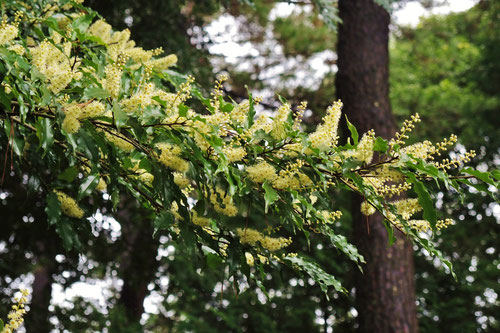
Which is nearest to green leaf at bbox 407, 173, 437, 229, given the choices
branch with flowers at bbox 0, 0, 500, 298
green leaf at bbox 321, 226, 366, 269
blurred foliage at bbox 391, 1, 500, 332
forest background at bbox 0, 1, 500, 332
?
branch with flowers at bbox 0, 0, 500, 298

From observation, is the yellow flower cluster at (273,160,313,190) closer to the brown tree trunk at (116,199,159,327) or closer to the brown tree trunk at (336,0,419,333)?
the brown tree trunk at (336,0,419,333)

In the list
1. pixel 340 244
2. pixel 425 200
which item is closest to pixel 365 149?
pixel 425 200

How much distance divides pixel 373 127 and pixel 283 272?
2.95 metres

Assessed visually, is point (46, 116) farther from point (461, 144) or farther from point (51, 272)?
point (461, 144)

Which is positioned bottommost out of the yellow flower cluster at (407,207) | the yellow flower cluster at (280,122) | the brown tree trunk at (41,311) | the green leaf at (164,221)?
the green leaf at (164,221)

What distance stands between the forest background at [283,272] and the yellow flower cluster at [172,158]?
11.5ft

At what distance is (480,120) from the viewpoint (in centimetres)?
851

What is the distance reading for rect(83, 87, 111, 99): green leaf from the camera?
5.38 feet

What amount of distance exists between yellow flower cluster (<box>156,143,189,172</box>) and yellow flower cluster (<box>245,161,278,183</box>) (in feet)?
0.74

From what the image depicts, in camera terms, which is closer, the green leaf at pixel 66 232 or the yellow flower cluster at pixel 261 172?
the yellow flower cluster at pixel 261 172

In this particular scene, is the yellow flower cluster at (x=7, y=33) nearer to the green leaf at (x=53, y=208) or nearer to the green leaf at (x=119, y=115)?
the green leaf at (x=119, y=115)

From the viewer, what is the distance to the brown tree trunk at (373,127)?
4.50m

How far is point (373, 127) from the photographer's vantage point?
16.4ft

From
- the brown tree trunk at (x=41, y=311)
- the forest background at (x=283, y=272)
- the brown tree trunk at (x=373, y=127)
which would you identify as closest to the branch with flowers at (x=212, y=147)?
A: the brown tree trunk at (x=373, y=127)
